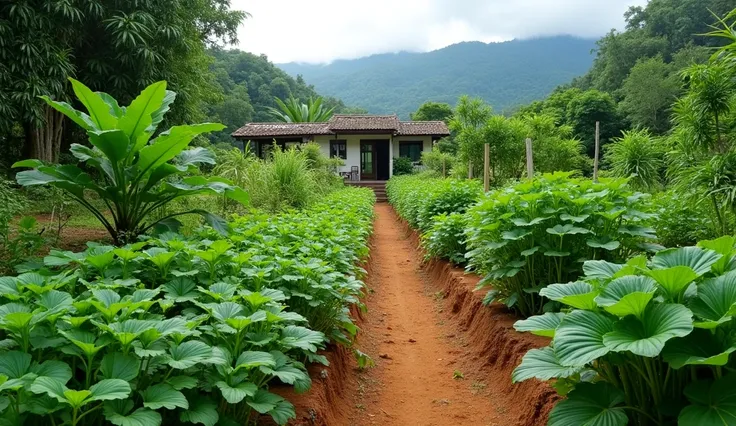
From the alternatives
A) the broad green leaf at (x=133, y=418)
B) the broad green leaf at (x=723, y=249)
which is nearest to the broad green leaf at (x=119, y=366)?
the broad green leaf at (x=133, y=418)

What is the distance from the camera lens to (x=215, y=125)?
5.18 metres

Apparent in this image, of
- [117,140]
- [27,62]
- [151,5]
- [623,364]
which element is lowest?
[623,364]

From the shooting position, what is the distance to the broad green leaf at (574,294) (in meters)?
1.94

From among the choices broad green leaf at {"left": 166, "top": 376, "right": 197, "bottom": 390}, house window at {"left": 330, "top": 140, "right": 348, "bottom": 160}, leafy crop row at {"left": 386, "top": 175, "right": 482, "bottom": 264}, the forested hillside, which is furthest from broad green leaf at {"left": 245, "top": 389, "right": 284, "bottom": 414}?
the forested hillside

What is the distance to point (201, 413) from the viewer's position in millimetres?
1906

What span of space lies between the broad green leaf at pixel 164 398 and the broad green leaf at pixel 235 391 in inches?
5.8

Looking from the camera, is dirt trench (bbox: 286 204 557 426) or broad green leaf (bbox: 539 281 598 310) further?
dirt trench (bbox: 286 204 557 426)

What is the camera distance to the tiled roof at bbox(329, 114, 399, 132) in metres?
28.0

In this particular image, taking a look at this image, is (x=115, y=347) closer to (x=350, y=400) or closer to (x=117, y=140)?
(x=350, y=400)

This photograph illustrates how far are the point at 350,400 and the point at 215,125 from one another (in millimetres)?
3216

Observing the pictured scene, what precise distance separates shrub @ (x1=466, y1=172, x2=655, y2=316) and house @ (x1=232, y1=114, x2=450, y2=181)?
23975 mm

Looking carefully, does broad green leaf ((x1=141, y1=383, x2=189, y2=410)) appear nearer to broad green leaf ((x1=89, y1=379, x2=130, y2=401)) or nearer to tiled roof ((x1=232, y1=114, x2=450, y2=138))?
broad green leaf ((x1=89, y1=379, x2=130, y2=401))

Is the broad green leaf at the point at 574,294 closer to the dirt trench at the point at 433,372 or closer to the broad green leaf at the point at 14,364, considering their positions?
the dirt trench at the point at 433,372

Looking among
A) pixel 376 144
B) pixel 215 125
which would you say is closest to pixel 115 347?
pixel 215 125
